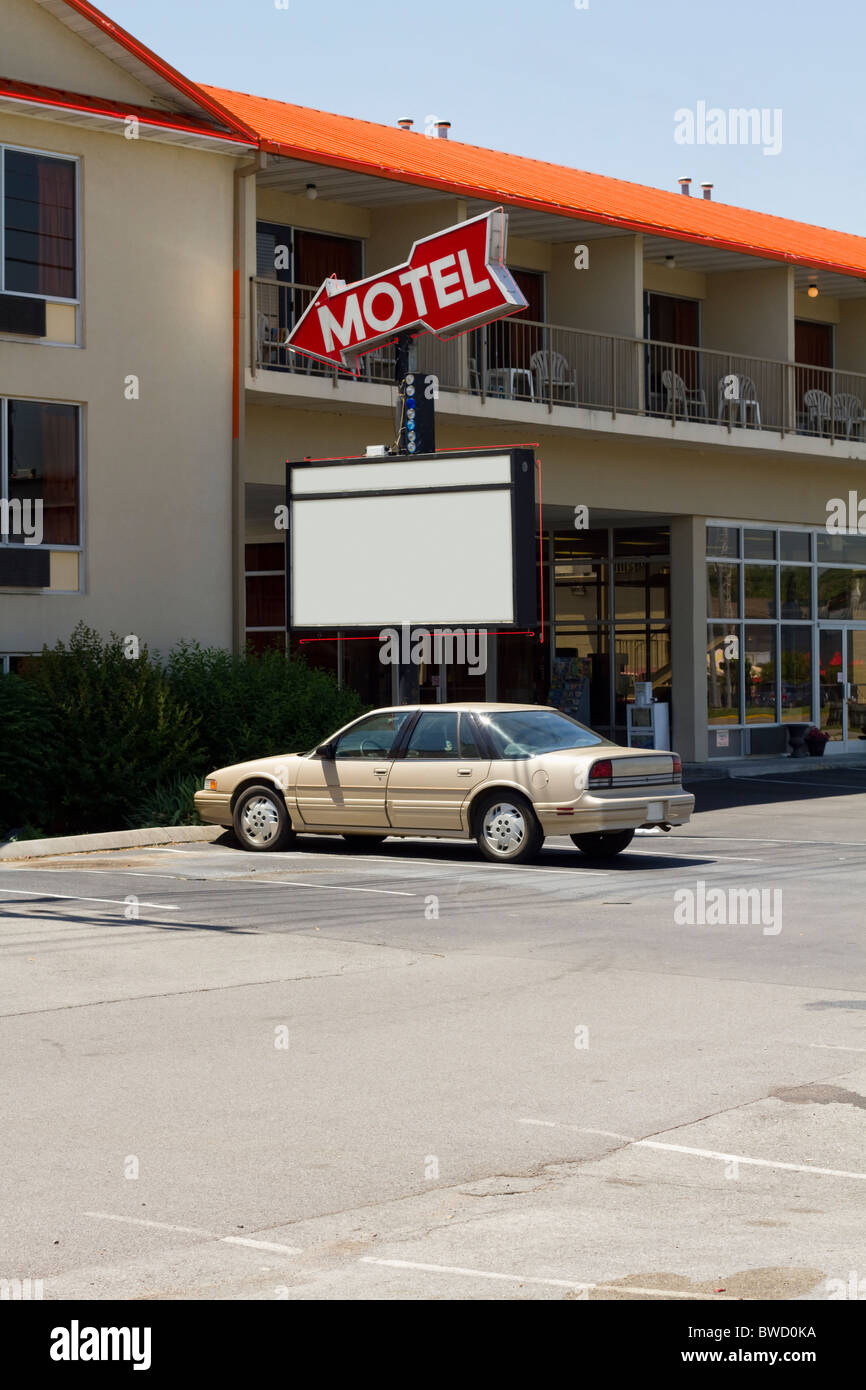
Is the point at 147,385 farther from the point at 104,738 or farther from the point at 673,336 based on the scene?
the point at 673,336

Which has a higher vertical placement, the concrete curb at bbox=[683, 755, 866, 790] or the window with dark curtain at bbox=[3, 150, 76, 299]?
the window with dark curtain at bbox=[3, 150, 76, 299]

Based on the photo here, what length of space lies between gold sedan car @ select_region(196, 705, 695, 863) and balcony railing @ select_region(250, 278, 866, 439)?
25.2 feet

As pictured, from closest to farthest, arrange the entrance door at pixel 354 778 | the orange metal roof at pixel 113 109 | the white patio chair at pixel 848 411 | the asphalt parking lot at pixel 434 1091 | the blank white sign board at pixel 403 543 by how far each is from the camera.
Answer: the asphalt parking lot at pixel 434 1091 → the entrance door at pixel 354 778 → the blank white sign board at pixel 403 543 → the orange metal roof at pixel 113 109 → the white patio chair at pixel 848 411

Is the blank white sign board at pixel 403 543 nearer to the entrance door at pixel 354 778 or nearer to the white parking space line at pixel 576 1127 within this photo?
the entrance door at pixel 354 778

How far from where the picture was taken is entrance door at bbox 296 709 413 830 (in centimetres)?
1769

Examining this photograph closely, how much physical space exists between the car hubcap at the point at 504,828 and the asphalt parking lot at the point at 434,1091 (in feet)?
5.66

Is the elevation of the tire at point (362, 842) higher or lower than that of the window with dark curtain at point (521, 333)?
lower

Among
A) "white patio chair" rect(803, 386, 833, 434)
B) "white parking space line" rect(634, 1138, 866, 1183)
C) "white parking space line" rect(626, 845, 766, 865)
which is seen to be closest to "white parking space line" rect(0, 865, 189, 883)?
"white parking space line" rect(626, 845, 766, 865)

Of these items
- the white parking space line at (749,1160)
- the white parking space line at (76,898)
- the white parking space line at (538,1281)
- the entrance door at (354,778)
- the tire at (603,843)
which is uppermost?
the entrance door at (354,778)

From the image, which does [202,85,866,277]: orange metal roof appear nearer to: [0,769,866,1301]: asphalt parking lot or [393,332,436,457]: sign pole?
[393,332,436,457]: sign pole

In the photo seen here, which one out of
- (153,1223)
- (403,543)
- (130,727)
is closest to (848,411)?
(403,543)

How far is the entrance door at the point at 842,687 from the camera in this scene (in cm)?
3391

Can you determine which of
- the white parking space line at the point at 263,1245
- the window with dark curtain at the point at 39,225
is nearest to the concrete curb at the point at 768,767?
the window with dark curtain at the point at 39,225
